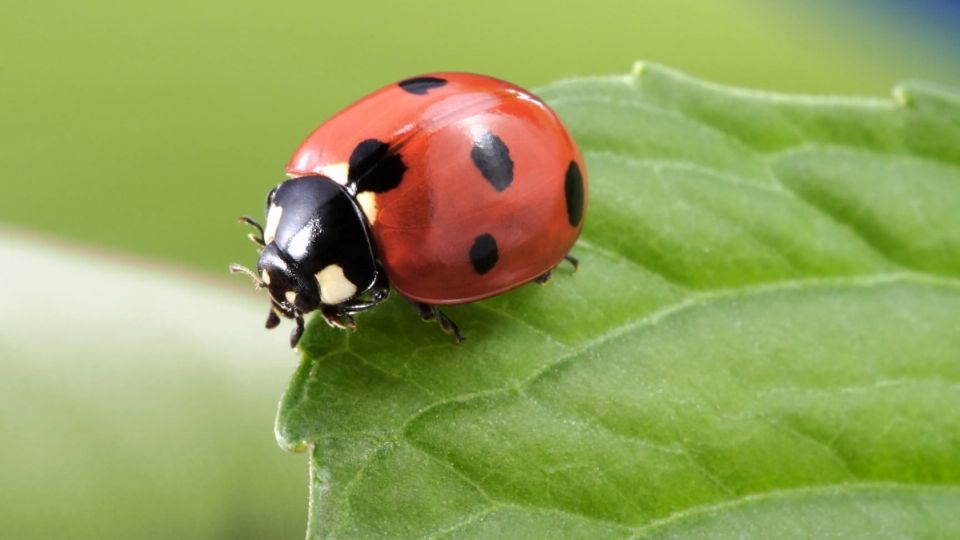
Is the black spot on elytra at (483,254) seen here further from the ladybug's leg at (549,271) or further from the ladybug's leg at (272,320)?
the ladybug's leg at (272,320)

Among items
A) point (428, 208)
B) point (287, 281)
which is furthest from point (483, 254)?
point (287, 281)

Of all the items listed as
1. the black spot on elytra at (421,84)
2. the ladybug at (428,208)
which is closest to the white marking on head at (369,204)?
the ladybug at (428,208)

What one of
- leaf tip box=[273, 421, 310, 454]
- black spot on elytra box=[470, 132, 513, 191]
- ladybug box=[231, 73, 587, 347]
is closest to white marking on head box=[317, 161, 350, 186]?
ladybug box=[231, 73, 587, 347]

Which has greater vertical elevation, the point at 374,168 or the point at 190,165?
the point at 374,168

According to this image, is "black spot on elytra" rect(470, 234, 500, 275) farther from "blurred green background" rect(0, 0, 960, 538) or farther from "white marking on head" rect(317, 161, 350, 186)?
"blurred green background" rect(0, 0, 960, 538)

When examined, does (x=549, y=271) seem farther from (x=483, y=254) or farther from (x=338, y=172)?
(x=338, y=172)

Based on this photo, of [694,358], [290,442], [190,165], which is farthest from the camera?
[190,165]

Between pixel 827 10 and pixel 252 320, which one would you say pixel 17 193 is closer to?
pixel 252 320
